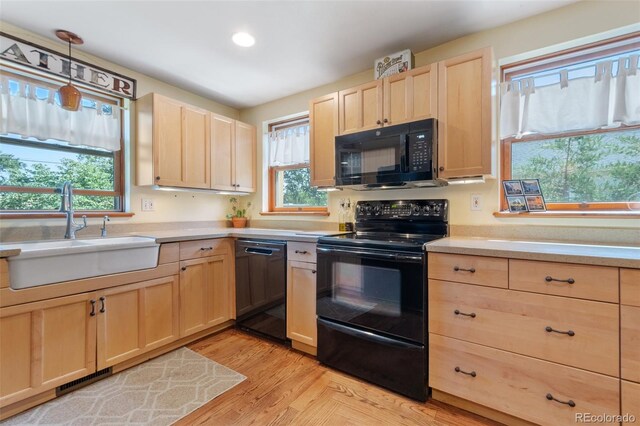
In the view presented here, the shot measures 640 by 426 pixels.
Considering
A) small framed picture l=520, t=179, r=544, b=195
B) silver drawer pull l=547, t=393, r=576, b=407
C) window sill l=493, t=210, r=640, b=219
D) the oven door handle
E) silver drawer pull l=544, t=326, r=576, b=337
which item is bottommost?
silver drawer pull l=547, t=393, r=576, b=407

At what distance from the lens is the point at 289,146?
3.10 meters

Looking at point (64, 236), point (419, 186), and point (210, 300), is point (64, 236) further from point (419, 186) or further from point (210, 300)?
point (419, 186)

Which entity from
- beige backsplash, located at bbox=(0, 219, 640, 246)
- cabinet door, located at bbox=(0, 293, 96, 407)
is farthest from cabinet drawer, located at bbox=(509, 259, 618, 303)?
cabinet door, located at bbox=(0, 293, 96, 407)

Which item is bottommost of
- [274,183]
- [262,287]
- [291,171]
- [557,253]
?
[262,287]

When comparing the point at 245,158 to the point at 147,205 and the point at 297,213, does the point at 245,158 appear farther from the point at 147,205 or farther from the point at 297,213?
the point at 147,205

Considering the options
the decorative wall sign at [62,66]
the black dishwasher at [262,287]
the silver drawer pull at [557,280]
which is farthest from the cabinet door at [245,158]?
the silver drawer pull at [557,280]

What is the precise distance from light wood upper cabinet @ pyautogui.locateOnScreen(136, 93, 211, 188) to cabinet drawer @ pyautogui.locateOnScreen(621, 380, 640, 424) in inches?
121

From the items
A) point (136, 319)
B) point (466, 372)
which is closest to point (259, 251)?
point (136, 319)

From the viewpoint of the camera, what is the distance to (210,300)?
2518 millimetres

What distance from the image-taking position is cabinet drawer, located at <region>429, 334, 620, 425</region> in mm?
1259

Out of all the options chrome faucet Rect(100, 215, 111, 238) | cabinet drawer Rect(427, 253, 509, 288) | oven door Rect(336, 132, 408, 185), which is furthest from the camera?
chrome faucet Rect(100, 215, 111, 238)

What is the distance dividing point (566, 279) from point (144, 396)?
2.35m

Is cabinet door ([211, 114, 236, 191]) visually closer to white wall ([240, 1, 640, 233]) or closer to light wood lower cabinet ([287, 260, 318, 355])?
light wood lower cabinet ([287, 260, 318, 355])

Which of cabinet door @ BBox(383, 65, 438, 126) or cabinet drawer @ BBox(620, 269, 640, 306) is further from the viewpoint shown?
cabinet door @ BBox(383, 65, 438, 126)
